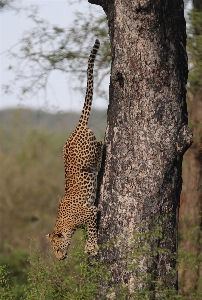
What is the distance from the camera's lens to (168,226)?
6156 mm

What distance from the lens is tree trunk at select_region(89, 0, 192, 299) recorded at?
607 cm

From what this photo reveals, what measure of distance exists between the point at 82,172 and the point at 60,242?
3.24 ft

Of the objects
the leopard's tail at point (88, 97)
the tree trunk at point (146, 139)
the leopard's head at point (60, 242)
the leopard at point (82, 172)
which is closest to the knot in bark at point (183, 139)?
the tree trunk at point (146, 139)

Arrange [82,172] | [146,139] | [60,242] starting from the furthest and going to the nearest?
1. [60,242]
2. [82,172]
3. [146,139]

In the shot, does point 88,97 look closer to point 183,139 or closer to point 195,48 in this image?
point 183,139

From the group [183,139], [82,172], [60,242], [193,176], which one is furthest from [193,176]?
[183,139]

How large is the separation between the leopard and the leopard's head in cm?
7

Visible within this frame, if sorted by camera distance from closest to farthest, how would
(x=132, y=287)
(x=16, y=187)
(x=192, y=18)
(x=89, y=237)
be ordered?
(x=132, y=287) → (x=89, y=237) → (x=192, y=18) → (x=16, y=187)

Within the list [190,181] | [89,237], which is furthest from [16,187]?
[89,237]

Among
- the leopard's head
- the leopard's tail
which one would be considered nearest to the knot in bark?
the leopard's tail

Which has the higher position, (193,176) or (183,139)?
(183,139)

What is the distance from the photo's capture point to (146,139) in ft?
20.1

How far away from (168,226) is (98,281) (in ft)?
2.81

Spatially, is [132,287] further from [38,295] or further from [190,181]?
[190,181]
